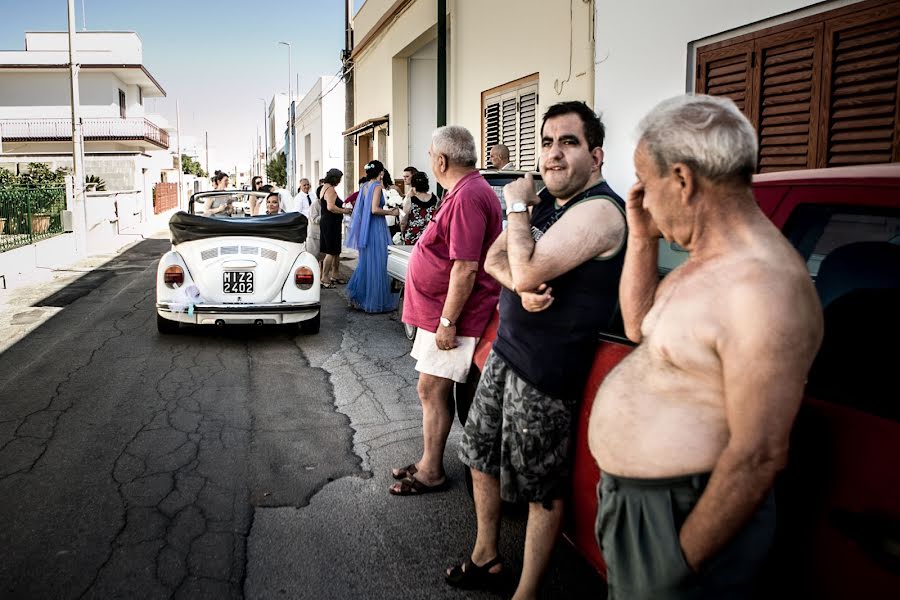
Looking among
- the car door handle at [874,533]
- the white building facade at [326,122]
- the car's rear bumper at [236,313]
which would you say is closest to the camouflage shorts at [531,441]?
the car door handle at [874,533]

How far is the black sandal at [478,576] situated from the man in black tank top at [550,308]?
33 centimetres

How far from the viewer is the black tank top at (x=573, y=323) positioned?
104 inches

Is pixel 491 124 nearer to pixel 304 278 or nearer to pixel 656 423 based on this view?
pixel 304 278

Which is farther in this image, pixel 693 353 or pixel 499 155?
pixel 499 155

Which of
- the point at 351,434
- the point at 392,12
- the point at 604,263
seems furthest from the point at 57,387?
the point at 392,12

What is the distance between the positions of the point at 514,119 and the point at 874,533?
11.1 meters

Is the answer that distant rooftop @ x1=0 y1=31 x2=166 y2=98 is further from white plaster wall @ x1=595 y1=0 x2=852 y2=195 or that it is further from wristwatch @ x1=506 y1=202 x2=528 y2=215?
wristwatch @ x1=506 y1=202 x2=528 y2=215

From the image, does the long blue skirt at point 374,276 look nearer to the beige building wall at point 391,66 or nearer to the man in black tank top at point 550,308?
the man in black tank top at point 550,308

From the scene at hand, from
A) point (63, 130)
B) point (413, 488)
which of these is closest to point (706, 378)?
point (413, 488)

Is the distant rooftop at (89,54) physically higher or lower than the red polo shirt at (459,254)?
higher

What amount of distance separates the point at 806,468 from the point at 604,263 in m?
0.93

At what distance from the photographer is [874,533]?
1.76 m

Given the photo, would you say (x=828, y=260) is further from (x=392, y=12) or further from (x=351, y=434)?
(x=392, y=12)

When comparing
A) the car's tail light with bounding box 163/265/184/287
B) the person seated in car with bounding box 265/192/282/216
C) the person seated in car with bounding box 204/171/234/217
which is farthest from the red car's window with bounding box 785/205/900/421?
the person seated in car with bounding box 204/171/234/217
